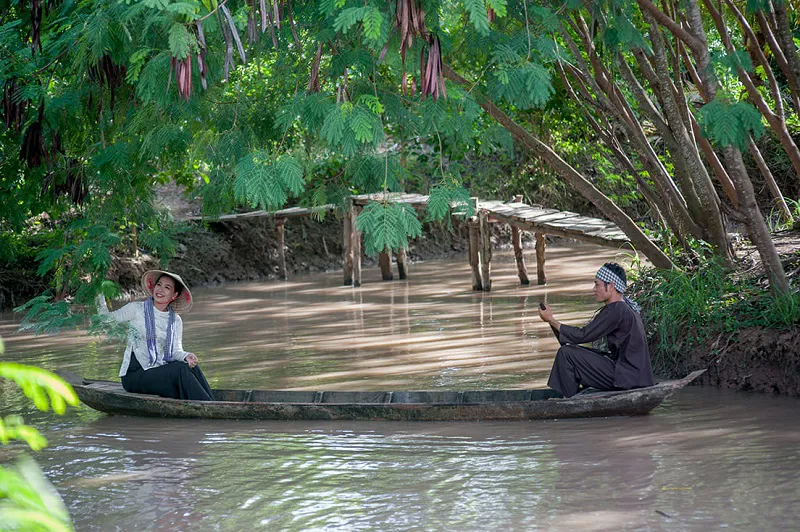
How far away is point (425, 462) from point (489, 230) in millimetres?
10773

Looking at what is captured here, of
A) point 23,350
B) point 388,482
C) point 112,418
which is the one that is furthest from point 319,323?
point 388,482

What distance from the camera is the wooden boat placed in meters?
7.07

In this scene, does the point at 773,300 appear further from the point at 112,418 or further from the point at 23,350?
the point at 23,350

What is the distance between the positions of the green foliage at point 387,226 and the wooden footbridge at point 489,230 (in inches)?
234

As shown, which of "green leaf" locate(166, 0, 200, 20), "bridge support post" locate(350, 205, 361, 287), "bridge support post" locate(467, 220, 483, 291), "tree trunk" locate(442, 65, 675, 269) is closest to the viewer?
"green leaf" locate(166, 0, 200, 20)

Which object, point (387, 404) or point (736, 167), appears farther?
point (736, 167)

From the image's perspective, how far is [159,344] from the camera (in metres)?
7.75

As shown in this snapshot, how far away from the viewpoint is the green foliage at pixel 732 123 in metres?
6.07

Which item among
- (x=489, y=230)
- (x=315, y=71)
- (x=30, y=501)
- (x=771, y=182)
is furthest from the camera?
(x=489, y=230)

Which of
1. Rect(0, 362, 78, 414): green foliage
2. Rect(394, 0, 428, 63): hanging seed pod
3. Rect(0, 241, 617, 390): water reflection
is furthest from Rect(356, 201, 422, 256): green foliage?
Rect(0, 362, 78, 414): green foliage

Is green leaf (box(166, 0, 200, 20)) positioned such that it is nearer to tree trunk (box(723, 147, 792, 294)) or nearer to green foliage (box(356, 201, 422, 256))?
green foliage (box(356, 201, 422, 256))

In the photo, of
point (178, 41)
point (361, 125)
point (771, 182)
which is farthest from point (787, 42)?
point (178, 41)

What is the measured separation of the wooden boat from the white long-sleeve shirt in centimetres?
30

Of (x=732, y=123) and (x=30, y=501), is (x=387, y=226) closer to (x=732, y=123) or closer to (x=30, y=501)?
(x=732, y=123)
